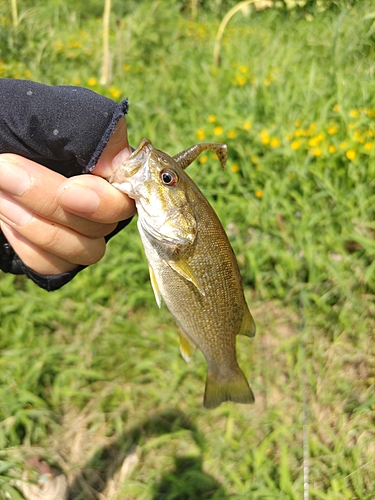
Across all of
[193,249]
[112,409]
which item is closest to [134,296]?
[112,409]

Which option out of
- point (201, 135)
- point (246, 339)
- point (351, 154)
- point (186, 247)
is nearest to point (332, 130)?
point (351, 154)

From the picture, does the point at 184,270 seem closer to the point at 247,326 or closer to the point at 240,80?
the point at 247,326

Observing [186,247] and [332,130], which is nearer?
[186,247]

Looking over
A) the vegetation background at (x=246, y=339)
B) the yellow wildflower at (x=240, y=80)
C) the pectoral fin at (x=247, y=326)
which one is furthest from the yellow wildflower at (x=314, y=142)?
the pectoral fin at (x=247, y=326)

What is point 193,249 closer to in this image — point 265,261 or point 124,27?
point 265,261

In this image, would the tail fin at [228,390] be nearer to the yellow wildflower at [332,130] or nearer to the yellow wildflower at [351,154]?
the yellow wildflower at [351,154]

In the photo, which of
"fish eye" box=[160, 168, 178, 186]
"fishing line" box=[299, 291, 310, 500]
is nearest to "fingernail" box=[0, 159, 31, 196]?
"fish eye" box=[160, 168, 178, 186]
